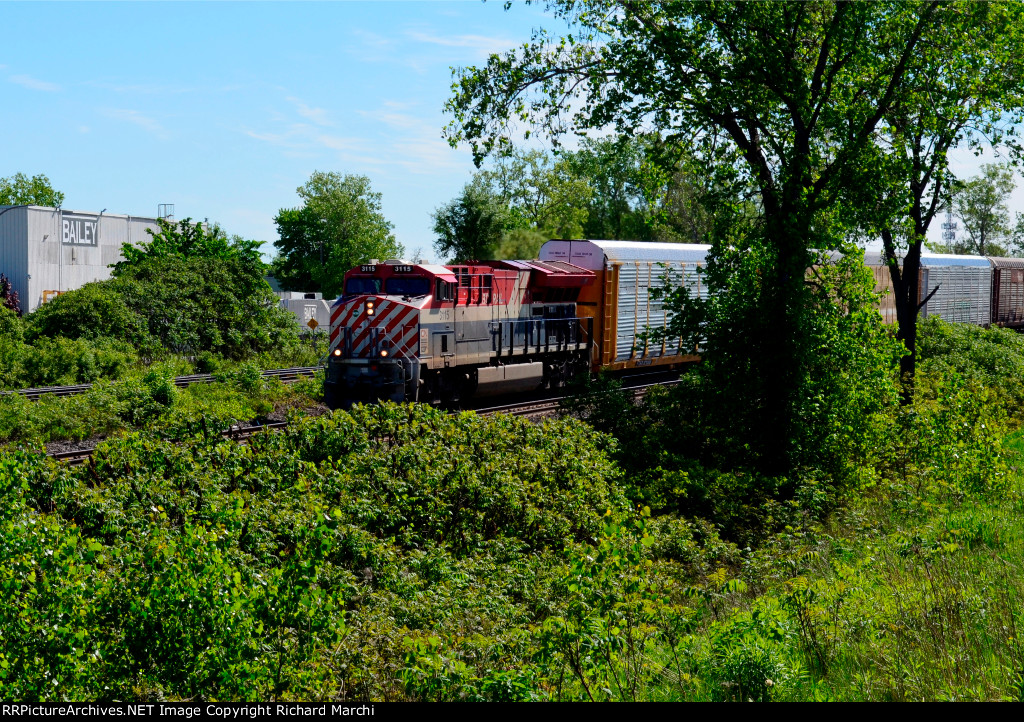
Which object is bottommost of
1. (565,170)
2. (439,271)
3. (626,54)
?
(439,271)

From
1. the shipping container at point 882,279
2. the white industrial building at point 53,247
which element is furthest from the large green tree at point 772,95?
the white industrial building at point 53,247

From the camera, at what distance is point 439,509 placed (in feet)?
38.9

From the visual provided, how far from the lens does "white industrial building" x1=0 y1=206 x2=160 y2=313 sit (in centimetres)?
4547

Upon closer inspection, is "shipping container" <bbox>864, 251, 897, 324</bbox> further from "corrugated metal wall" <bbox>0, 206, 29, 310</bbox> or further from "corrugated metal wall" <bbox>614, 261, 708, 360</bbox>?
"corrugated metal wall" <bbox>0, 206, 29, 310</bbox>

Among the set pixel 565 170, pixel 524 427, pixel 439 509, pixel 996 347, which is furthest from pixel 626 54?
pixel 565 170

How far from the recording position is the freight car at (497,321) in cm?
1939

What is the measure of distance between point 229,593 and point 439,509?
16.2 ft

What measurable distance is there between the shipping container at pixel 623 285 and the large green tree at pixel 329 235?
45.4m

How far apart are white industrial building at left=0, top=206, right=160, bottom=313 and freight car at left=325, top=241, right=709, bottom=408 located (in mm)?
29307

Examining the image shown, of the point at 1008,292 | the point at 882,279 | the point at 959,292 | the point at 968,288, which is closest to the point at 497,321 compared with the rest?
the point at 882,279

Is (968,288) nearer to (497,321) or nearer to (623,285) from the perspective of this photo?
(623,285)

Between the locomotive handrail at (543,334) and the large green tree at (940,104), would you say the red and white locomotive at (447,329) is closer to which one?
the locomotive handrail at (543,334)

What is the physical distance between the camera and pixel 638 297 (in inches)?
1033
